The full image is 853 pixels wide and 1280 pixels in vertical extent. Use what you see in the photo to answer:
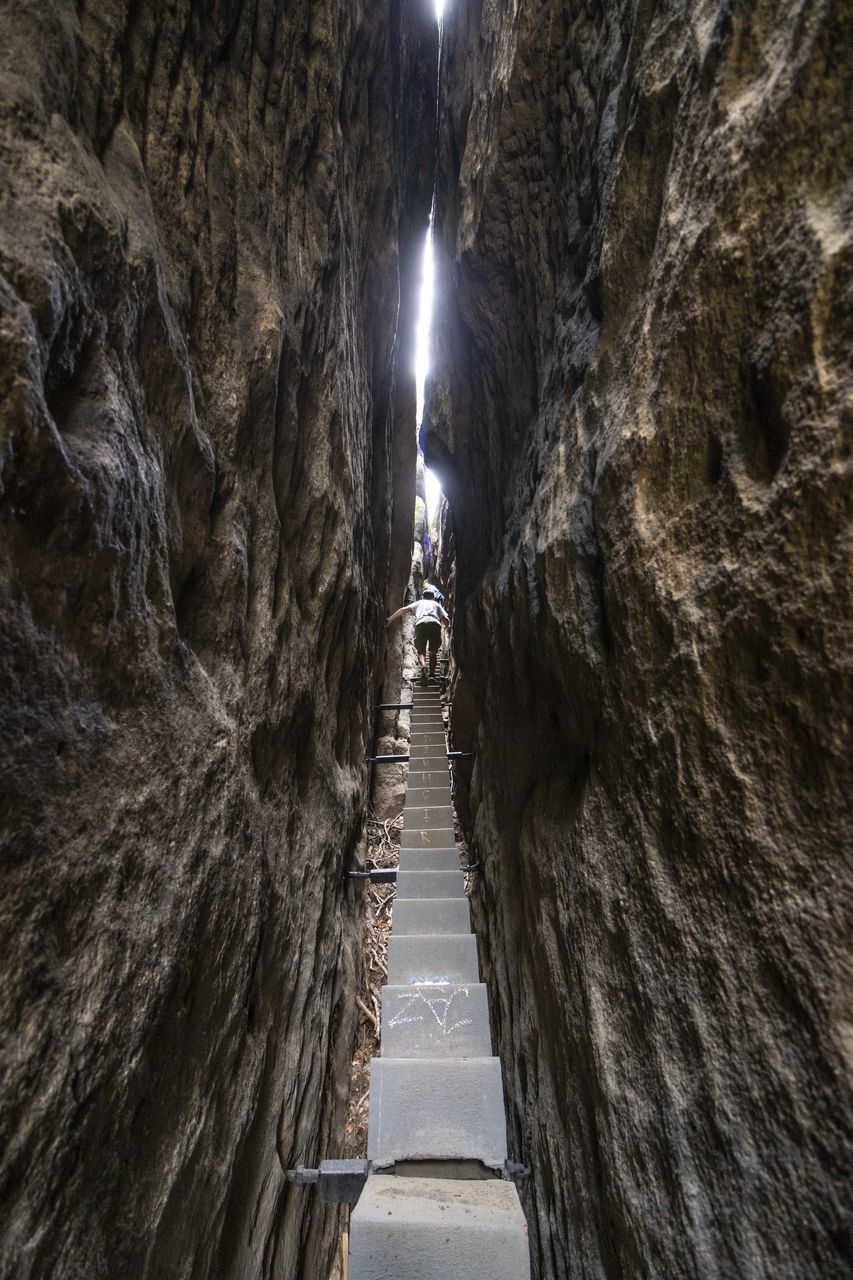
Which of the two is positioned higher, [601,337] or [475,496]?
[475,496]

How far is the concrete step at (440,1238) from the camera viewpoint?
2.77 m

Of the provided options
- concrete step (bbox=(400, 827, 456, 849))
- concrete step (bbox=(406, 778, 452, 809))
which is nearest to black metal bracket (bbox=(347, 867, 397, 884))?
concrete step (bbox=(400, 827, 456, 849))

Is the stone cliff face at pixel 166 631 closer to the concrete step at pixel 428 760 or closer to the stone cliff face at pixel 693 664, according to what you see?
the stone cliff face at pixel 693 664

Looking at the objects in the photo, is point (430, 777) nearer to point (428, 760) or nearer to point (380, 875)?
point (428, 760)

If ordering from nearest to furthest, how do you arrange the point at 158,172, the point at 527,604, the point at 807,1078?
the point at 807,1078 → the point at 158,172 → the point at 527,604

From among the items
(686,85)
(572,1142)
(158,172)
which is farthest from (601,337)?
(572,1142)

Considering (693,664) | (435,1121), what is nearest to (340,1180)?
(435,1121)

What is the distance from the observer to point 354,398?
5805 mm

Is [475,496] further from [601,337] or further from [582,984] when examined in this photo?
[582,984]

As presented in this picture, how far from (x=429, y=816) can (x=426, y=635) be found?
20.2 ft

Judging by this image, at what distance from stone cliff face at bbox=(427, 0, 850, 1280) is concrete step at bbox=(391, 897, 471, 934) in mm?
1376

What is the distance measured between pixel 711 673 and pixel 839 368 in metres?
0.88

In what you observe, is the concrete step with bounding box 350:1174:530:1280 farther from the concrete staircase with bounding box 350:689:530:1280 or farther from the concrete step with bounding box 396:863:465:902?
the concrete step with bounding box 396:863:465:902

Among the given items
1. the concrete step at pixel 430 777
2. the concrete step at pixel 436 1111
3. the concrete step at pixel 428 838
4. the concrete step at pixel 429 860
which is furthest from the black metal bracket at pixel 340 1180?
the concrete step at pixel 430 777
